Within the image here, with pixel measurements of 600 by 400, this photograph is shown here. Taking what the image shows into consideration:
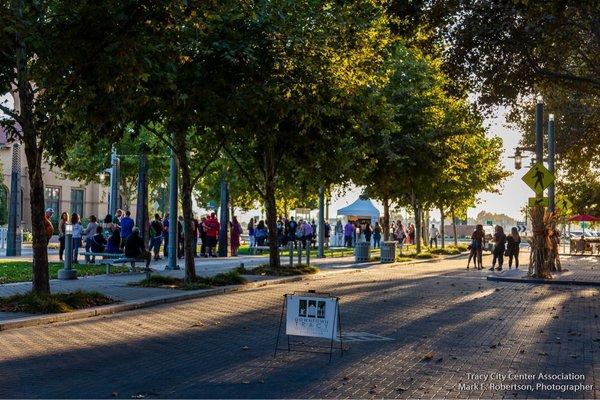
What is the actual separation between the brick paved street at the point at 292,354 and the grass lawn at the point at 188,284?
2068mm

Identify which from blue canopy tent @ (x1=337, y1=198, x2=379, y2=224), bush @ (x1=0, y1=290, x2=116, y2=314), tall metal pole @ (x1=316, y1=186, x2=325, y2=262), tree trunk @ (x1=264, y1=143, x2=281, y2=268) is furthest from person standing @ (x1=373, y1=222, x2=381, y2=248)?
bush @ (x1=0, y1=290, x2=116, y2=314)

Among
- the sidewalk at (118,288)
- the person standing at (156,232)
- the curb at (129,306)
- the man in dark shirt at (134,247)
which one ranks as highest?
the person standing at (156,232)

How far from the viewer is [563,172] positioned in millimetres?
47594

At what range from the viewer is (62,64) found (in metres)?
14.3

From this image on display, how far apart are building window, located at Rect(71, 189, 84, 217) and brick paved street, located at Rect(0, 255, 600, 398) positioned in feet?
199

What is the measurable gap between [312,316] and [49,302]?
6316mm

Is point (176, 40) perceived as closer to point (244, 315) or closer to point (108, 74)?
point (108, 74)

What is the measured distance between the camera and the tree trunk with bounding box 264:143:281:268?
26.3m

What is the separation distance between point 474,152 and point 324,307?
38.7 metres

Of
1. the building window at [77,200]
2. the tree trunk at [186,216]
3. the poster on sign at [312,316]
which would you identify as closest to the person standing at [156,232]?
the tree trunk at [186,216]

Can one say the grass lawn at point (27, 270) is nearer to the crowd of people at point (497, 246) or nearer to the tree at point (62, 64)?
A: the tree at point (62, 64)

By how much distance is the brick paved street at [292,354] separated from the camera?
26.8 ft

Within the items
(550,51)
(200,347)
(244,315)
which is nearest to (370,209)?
(550,51)

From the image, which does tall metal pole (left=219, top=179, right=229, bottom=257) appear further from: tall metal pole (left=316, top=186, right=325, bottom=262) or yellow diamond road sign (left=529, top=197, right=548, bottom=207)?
yellow diamond road sign (left=529, top=197, right=548, bottom=207)
